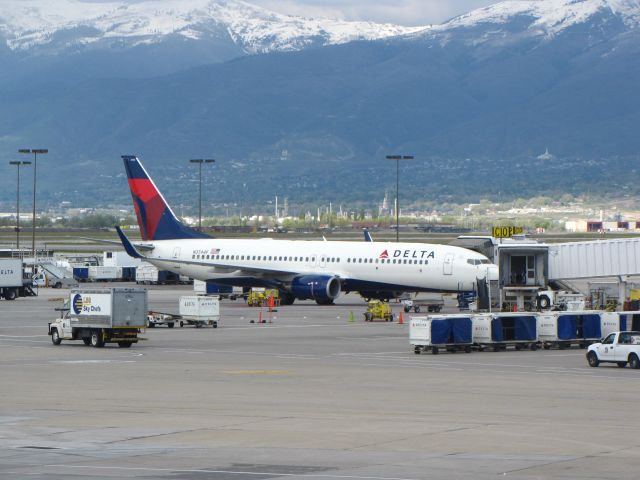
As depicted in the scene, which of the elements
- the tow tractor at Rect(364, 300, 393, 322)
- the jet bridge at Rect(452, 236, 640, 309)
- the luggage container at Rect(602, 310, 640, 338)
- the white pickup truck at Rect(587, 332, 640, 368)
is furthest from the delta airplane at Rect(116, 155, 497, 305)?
the white pickup truck at Rect(587, 332, 640, 368)

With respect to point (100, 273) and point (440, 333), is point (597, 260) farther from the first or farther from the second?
point (100, 273)

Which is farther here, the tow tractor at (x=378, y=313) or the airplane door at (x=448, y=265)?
the airplane door at (x=448, y=265)

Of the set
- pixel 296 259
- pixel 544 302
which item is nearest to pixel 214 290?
pixel 296 259

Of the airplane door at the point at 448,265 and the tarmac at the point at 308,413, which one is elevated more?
the airplane door at the point at 448,265

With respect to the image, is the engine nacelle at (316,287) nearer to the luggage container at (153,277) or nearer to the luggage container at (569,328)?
the luggage container at (569,328)

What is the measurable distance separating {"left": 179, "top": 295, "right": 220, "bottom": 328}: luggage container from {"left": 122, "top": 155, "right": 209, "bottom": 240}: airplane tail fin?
26.8 meters

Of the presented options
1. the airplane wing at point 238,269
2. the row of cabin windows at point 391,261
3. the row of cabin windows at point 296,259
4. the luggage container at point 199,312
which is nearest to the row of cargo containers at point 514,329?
the luggage container at point 199,312

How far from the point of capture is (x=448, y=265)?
271 feet

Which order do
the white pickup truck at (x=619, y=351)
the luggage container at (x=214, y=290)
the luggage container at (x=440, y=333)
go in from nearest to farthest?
the white pickup truck at (x=619, y=351)
the luggage container at (x=440, y=333)
the luggage container at (x=214, y=290)

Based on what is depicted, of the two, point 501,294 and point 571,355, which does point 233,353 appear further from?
point 501,294

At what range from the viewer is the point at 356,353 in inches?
2176

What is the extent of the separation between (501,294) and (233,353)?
2143cm

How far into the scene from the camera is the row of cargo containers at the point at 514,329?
5559 cm

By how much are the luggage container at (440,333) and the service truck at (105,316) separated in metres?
10.7
